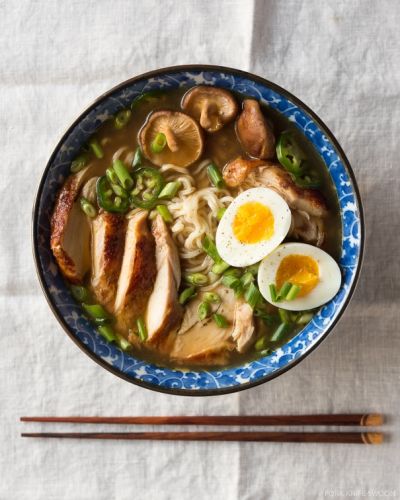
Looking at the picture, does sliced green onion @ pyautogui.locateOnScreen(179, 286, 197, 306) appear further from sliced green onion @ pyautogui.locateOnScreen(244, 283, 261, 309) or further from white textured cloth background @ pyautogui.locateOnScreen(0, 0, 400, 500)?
white textured cloth background @ pyautogui.locateOnScreen(0, 0, 400, 500)

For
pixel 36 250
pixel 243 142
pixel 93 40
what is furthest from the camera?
pixel 93 40

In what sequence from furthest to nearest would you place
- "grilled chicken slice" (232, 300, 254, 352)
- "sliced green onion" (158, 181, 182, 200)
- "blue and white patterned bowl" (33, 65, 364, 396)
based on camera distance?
1. "sliced green onion" (158, 181, 182, 200)
2. "grilled chicken slice" (232, 300, 254, 352)
3. "blue and white patterned bowl" (33, 65, 364, 396)

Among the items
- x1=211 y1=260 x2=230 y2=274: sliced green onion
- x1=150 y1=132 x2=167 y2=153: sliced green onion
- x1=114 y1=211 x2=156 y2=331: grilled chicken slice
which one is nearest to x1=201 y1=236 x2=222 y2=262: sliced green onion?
x1=211 y1=260 x2=230 y2=274: sliced green onion

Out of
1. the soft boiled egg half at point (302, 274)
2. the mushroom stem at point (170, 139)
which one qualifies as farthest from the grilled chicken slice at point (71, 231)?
the soft boiled egg half at point (302, 274)

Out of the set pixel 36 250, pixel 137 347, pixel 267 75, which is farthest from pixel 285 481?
pixel 267 75

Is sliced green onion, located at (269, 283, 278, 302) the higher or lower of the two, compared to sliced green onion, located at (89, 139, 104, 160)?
lower

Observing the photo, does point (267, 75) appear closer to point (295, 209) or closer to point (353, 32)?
point (353, 32)
